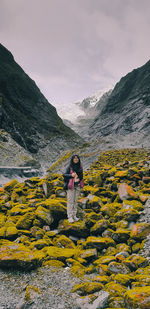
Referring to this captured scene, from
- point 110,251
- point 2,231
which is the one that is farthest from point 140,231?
point 2,231

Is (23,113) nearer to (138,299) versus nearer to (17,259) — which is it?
(17,259)

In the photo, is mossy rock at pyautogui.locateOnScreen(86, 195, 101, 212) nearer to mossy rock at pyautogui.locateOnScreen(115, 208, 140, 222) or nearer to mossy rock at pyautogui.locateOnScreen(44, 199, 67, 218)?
mossy rock at pyautogui.locateOnScreen(115, 208, 140, 222)

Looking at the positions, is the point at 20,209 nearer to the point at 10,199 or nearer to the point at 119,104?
the point at 10,199

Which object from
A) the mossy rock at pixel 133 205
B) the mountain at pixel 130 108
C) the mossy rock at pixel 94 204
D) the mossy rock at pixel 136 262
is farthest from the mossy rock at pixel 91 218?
the mountain at pixel 130 108

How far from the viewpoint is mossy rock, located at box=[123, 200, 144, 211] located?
22.2ft

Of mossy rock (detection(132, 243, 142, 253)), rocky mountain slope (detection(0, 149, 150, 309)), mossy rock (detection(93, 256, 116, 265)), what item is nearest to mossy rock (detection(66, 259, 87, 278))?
rocky mountain slope (detection(0, 149, 150, 309))

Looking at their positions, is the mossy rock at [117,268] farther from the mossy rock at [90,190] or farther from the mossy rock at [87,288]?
the mossy rock at [90,190]

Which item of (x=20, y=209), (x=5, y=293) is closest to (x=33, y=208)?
(x=20, y=209)

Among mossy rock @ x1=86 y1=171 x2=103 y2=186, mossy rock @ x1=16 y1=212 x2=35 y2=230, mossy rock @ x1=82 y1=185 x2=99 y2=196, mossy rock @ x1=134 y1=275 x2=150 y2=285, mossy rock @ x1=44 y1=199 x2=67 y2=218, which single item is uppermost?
mossy rock @ x1=86 y1=171 x2=103 y2=186

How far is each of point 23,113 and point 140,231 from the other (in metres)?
72.9

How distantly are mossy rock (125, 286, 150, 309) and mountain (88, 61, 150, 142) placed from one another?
7305cm

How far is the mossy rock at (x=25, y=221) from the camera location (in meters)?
6.18

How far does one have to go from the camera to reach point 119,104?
13862cm

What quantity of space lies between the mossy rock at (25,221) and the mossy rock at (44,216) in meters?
0.22
